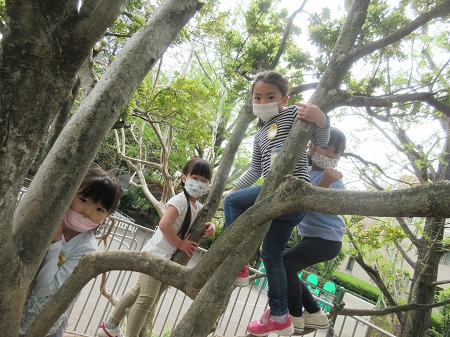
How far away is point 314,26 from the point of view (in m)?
3.51

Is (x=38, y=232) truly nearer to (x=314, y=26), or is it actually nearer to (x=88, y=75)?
(x=88, y=75)

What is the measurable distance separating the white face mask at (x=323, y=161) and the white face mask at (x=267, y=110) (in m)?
0.68

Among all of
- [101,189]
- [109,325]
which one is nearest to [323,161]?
[101,189]

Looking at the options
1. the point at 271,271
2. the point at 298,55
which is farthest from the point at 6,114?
the point at 298,55

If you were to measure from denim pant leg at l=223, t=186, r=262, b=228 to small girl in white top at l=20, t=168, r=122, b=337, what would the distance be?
785 mm

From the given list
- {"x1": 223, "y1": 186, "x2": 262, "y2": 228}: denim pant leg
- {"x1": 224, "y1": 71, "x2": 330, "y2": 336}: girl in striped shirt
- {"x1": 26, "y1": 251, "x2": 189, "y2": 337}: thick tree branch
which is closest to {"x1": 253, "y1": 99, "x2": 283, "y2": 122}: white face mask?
{"x1": 224, "y1": 71, "x2": 330, "y2": 336}: girl in striped shirt

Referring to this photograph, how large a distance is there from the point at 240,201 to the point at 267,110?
0.67 m

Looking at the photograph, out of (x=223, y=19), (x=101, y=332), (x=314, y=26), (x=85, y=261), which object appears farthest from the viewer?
(x=223, y=19)

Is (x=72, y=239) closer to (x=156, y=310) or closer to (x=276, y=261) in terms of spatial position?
(x=276, y=261)

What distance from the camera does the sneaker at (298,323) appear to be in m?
2.36

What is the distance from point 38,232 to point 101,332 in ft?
6.28

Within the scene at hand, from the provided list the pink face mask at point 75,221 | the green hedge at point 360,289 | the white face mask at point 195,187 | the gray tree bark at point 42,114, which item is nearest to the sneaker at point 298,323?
the white face mask at point 195,187

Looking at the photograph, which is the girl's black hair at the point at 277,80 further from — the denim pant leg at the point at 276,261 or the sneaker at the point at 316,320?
the sneaker at the point at 316,320

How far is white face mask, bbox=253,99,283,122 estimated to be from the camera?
223cm
